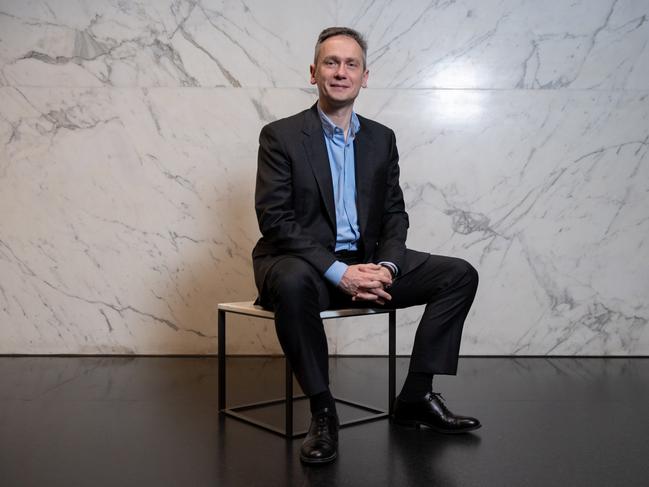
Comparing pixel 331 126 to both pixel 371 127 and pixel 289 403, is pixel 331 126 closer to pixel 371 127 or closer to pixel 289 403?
pixel 371 127

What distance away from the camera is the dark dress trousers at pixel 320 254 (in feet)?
6.65

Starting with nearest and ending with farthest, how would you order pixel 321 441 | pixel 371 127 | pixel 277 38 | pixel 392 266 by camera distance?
1. pixel 321 441
2. pixel 392 266
3. pixel 371 127
4. pixel 277 38

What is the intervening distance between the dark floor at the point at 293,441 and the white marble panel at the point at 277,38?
1.32 metres

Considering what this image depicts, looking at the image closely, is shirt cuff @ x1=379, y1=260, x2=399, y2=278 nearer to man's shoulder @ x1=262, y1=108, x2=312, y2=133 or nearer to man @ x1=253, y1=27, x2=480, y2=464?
man @ x1=253, y1=27, x2=480, y2=464

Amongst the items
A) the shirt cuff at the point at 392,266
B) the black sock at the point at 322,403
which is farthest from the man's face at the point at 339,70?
the black sock at the point at 322,403

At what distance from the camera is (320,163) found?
2334mm

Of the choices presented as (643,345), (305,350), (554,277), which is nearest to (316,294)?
(305,350)

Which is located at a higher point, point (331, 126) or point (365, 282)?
point (331, 126)

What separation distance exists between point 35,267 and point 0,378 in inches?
27.5

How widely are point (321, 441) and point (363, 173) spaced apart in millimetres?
874

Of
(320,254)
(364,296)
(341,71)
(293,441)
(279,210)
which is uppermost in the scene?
(341,71)

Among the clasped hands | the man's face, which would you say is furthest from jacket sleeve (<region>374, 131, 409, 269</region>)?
the man's face

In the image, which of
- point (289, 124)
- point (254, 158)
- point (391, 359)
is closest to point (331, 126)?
point (289, 124)

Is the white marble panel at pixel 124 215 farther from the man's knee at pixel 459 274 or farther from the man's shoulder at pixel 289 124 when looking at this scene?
the man's knee at pixel 459 274
